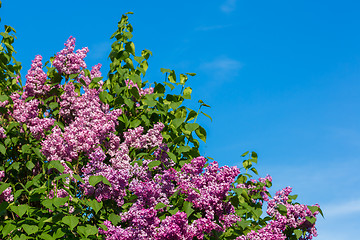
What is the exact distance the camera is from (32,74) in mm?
7887

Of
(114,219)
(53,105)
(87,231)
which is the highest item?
(53,105)

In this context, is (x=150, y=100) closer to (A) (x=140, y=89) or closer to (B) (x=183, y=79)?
(A) (x=140, y=89)

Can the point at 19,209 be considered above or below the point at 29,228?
above

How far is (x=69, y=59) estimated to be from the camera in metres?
7.88

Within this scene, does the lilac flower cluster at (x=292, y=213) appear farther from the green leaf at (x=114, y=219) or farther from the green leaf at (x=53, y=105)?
the green leaf at (x=53, y=105)

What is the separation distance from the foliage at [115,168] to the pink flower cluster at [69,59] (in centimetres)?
2

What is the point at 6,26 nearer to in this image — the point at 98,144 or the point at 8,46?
the point at 8,46

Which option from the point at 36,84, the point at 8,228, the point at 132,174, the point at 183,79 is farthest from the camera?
the point at 183,79

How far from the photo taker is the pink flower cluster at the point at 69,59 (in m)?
7.86

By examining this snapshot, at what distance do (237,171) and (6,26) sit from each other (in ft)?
18.7

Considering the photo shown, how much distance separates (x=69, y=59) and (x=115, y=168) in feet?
7.91

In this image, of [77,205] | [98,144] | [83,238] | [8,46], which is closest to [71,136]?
[98,144]

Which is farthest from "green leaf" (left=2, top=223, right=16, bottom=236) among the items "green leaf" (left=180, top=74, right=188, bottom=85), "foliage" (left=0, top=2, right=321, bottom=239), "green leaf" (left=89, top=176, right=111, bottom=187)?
"green leaf" (left=180, top=74, right=188, bottom=85)

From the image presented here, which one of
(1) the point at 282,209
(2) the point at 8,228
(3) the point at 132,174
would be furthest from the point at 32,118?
(1) the point at 282,209
